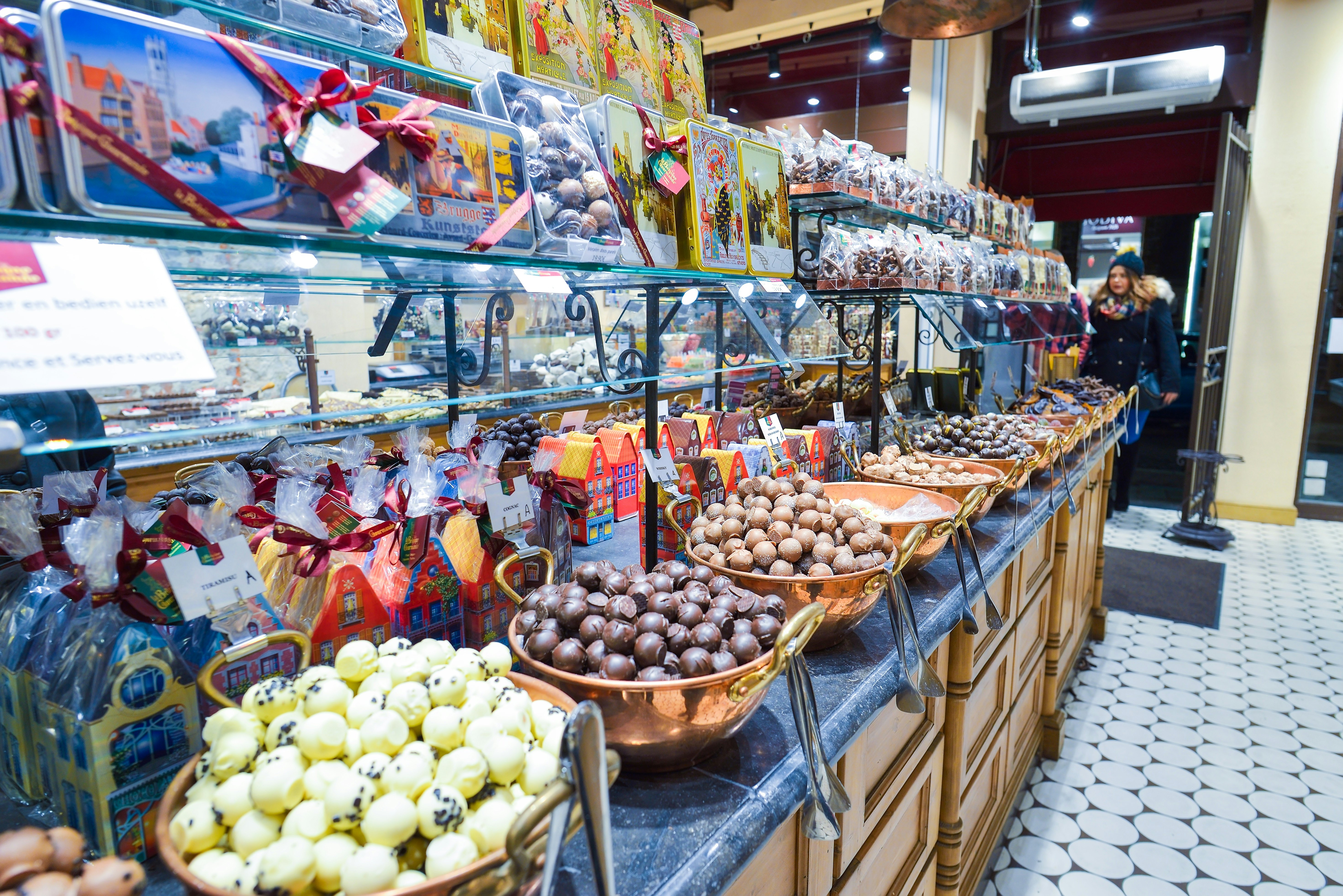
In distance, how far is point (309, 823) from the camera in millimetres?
626

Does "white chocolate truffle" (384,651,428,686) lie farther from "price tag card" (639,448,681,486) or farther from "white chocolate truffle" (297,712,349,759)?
"price tag card" (639,448,681,486)

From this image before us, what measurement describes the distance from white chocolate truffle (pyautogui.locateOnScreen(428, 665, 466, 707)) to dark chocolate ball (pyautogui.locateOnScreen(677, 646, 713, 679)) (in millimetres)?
241

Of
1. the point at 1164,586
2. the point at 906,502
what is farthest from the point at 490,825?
the point at 1164,586

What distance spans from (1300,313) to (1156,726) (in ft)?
13.7

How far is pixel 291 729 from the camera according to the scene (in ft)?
2.34

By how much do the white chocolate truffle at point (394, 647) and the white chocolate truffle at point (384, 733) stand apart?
114 mm

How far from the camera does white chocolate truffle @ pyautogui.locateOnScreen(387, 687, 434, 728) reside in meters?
0.74

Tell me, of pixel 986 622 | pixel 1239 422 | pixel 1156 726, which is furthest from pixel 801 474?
pixel 1239 422

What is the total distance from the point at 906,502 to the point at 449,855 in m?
1.48

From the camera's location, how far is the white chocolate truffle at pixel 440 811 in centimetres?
63

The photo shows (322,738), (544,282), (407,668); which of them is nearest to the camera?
(322,738)

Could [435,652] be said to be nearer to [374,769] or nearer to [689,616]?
[374,769]

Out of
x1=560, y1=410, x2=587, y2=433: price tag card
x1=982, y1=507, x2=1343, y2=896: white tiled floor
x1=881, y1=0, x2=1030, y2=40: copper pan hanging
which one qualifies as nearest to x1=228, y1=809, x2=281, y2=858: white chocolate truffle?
x1=560, y1=410, x2=587, y2=433: price tag card

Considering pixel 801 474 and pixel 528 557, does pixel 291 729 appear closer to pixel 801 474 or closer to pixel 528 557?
pixel 528 557
